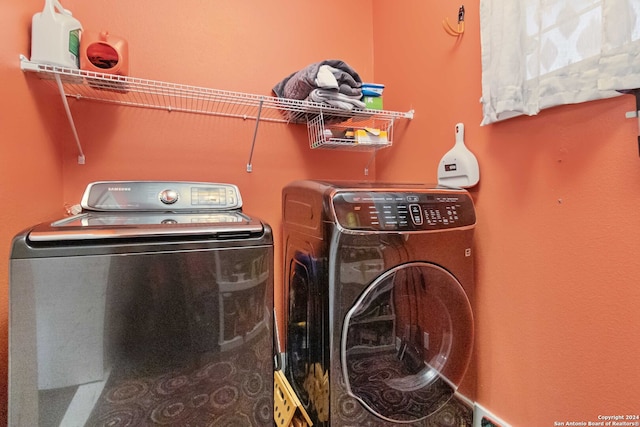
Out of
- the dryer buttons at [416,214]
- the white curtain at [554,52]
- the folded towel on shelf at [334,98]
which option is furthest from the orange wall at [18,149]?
the white curtain at [554,52]

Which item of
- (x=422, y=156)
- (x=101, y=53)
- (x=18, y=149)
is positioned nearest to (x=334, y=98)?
(x=422, y=156)

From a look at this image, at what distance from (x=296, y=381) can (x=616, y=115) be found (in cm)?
149

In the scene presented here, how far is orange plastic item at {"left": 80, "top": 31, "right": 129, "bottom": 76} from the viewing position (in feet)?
3.93

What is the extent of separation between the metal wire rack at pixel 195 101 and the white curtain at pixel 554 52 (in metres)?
0.60

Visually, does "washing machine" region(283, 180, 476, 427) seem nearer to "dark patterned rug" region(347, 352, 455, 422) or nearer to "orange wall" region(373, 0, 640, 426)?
"dark patterned rug" region(347, 352, 455, 422)

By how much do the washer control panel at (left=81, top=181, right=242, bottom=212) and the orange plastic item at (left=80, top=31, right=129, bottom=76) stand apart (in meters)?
0.45

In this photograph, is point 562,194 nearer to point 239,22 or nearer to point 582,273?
point 582,273

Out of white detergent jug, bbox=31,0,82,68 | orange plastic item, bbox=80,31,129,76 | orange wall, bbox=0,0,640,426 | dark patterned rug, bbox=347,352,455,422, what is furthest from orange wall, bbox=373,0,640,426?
white detergent jug, bbox=31,0,82,68

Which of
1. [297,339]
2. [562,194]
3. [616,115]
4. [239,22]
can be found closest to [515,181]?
[562,194]

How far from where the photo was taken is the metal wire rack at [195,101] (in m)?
1.25

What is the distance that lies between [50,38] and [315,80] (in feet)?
3.25

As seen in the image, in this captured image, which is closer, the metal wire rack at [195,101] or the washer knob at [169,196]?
the metal wire rack at [195,101]

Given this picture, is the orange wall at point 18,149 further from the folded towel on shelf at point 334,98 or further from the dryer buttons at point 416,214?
the dryer buttons at point 416,214

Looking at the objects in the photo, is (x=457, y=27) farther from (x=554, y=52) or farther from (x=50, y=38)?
(x=50, y=38)
